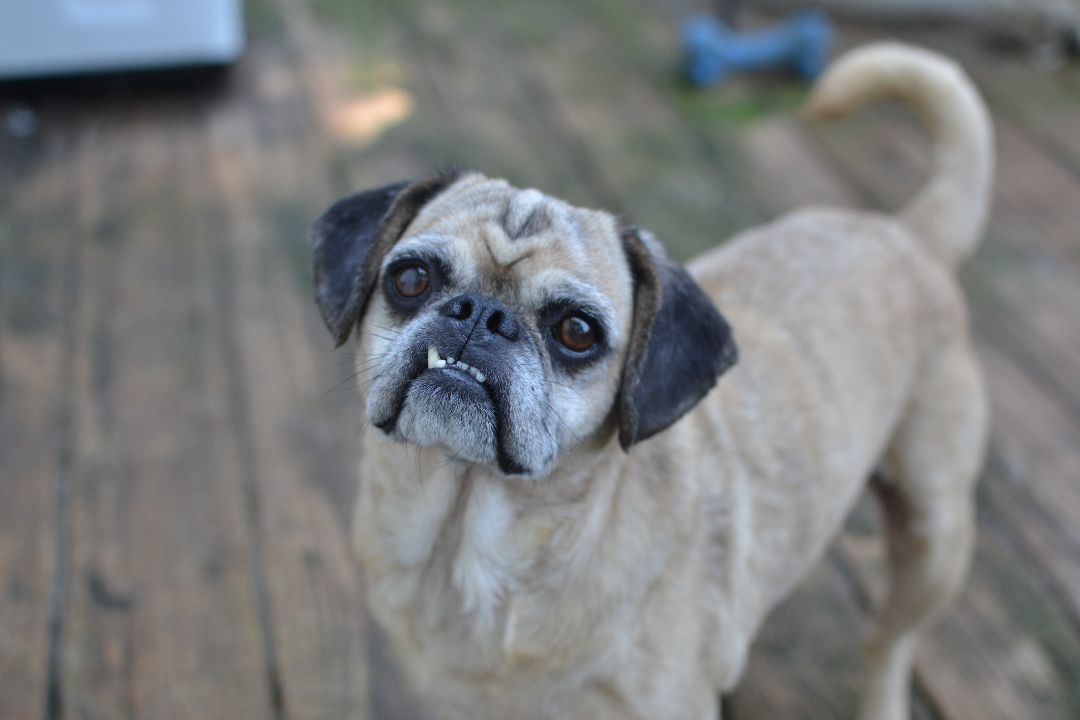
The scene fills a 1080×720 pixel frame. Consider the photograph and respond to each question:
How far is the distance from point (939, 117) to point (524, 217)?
1.37 m

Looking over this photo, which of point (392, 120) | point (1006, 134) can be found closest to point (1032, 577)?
point (1006, 134)

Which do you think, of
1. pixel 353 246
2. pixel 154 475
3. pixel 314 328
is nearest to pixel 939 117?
pixel 353 246

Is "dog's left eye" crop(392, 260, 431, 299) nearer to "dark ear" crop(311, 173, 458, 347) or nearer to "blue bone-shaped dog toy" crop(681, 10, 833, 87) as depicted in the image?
"dark ear" crop(311, 173, 458, 347)

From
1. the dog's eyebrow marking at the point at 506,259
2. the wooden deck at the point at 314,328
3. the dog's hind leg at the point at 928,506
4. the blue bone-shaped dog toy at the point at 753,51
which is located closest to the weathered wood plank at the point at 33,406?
the wooden deck at the point at 314,328

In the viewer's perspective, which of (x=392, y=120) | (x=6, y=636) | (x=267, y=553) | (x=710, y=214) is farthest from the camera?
(x=392, y=120)

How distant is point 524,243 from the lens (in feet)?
6.03

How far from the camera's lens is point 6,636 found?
96.2 inches

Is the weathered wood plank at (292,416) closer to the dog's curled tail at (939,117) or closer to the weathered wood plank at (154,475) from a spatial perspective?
the weathered wood plank at (154,475)

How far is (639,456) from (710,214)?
2.22m

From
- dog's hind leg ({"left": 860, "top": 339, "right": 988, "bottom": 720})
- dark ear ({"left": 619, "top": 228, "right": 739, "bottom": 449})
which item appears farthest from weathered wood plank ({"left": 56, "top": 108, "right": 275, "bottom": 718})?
dog's hind leg ({"left": 860, "top": 339, "right": 988, "bottom": 720})

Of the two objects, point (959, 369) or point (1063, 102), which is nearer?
point (959, 369)

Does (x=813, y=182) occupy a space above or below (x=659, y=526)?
below

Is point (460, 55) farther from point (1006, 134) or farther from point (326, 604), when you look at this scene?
point (326, 604)

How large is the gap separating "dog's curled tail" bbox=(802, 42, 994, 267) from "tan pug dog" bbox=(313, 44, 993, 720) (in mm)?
448
